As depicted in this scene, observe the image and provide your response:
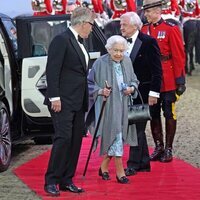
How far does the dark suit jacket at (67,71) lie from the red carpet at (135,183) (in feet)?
2.88

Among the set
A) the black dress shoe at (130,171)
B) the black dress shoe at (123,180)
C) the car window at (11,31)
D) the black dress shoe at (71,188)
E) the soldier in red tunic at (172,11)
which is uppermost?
the car window at (11,31)

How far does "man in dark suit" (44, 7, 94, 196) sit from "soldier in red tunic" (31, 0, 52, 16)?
388 inches

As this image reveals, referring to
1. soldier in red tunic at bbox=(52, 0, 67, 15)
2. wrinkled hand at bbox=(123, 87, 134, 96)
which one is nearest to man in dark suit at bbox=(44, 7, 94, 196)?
wrinkled hand at bbox=(123, 87, 134, 96)

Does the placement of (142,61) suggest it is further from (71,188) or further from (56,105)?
(71,188)

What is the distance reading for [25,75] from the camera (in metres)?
8.07

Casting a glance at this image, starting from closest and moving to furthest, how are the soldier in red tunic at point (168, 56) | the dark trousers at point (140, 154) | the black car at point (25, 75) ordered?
the dark trousers at point (140, 154)
the black car at point (25, 75)
the soldier in red tunic at point (168, 56)

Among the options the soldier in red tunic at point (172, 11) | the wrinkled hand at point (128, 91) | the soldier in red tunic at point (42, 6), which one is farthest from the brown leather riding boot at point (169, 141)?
the soldier in red tunic at point (42, 6)

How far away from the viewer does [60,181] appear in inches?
274

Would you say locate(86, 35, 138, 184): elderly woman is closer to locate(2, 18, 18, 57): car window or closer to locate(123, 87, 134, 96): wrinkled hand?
locate(123, 87, 134, 96): wrinkled hand

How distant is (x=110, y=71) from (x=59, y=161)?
1.08 m

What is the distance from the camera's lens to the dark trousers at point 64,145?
6.70 metres

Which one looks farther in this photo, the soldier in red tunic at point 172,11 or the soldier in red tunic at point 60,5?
the soldier in red tunic at point 60,5

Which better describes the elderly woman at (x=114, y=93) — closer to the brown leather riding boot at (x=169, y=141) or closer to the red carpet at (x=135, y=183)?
the red carpet at (x=135, y=183)

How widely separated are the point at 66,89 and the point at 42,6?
33.9 feet
